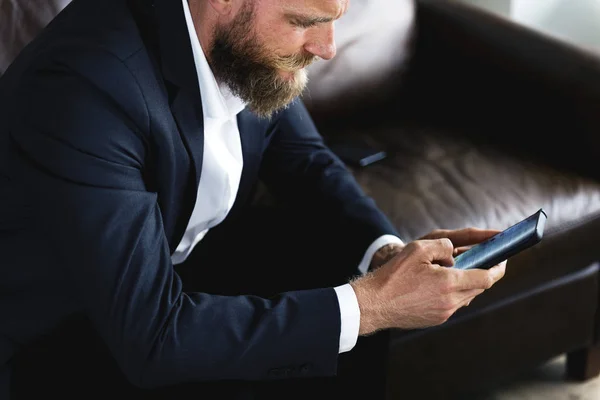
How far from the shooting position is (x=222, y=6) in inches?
46.9

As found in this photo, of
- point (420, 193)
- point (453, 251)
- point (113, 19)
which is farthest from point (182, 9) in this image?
point (420, 193)

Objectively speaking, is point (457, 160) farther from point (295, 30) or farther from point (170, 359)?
point (170, 359)

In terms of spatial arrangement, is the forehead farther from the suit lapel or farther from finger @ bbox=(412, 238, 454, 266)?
finger @ bbox=(412, 238, 454, 266)

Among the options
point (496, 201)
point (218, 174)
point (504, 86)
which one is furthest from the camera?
point (504, 86)

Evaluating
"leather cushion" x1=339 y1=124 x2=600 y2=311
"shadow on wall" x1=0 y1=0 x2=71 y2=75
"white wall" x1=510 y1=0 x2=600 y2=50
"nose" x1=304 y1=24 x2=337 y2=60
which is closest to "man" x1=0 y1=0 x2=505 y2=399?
"nose" x1=304 y1=24 x2=337 y2=60

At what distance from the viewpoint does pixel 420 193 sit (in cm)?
174

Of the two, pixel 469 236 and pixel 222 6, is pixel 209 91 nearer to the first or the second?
pixel 222 6

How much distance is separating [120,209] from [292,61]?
370 millimetres

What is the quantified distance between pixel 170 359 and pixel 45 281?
230 mm

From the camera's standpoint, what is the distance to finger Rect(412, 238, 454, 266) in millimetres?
1222

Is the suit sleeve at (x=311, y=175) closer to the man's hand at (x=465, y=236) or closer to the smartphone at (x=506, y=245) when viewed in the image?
the man's hand at (x=465, y=236)

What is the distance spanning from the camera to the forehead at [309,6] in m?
1.17

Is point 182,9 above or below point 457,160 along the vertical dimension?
above

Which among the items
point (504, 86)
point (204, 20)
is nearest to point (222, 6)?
point (204, 20)
